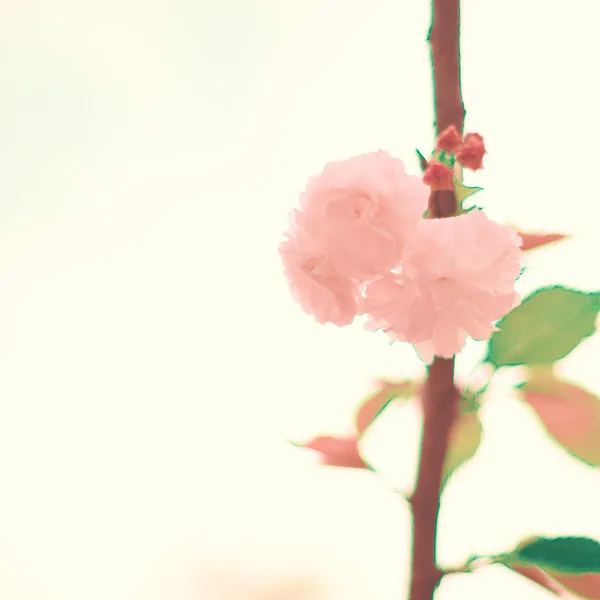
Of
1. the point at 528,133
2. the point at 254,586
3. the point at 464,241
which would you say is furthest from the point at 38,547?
the point at 528,133

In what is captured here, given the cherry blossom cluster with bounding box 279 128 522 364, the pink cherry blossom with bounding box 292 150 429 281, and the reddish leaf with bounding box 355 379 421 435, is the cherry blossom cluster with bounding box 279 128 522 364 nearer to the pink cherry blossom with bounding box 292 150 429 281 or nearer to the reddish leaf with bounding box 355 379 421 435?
the pink cherry blossom with bounding box 292 150 429 281

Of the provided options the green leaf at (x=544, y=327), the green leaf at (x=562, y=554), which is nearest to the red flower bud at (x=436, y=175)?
the green leaf at (x=544, y=327)

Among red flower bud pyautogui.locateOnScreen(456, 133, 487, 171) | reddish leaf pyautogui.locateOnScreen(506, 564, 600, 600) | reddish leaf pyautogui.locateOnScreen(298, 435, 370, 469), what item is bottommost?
reddish leaf pyautogui.locateOnScreen(506, 564, 600, 600)

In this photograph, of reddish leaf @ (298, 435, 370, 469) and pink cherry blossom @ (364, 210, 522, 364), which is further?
reddish leaf @ (298, 435, 370, 469)

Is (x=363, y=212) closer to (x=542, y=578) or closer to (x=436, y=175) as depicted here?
(x=436, y=175)

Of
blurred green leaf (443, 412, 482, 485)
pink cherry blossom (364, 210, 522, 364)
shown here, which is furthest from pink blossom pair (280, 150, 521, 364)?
blurred green leaf (443, 412, 482, 485)

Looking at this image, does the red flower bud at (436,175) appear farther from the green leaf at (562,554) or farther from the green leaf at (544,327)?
the green leaf at (562,554)
